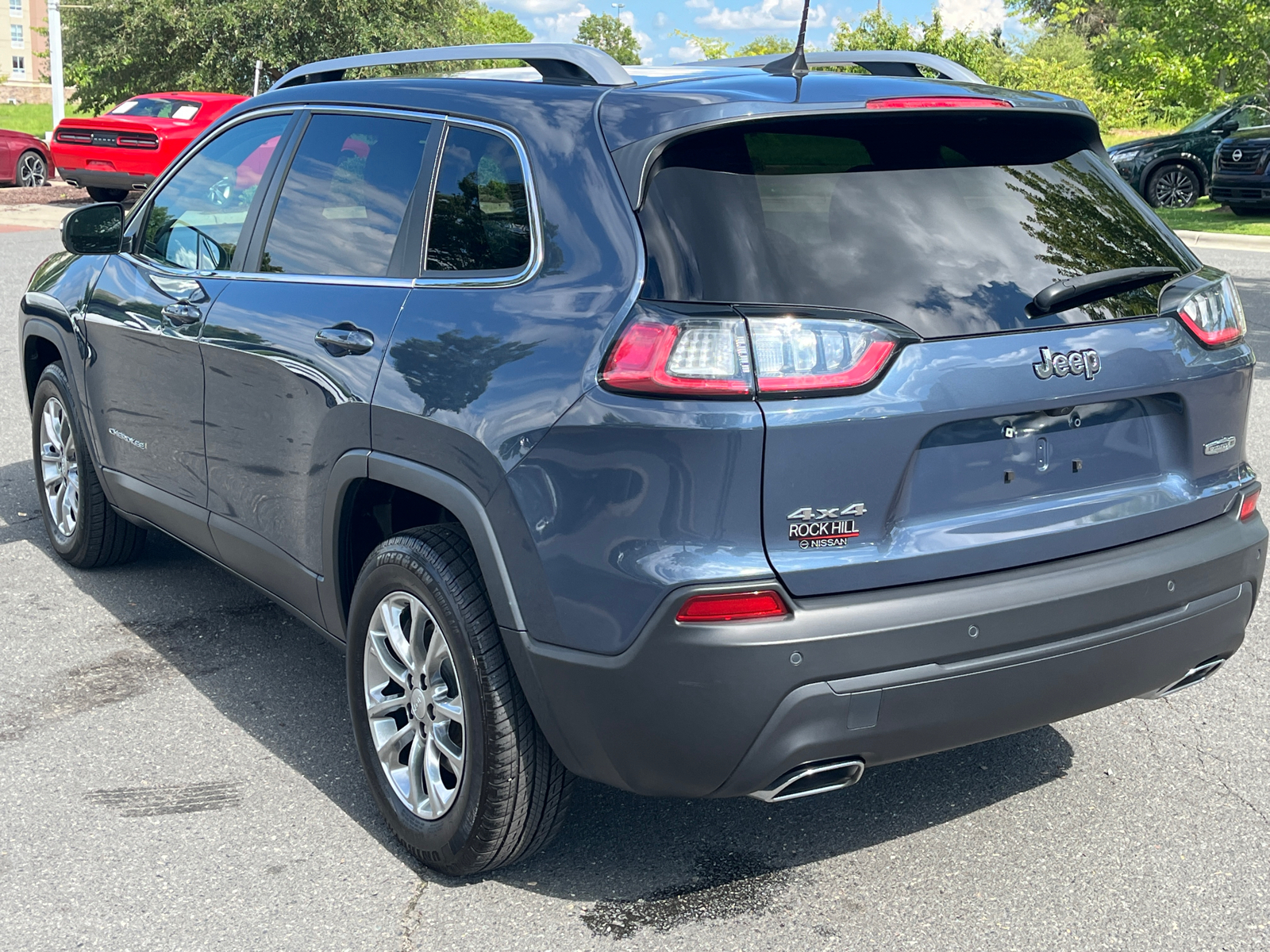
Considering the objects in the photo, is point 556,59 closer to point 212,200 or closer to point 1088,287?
point 1088,287

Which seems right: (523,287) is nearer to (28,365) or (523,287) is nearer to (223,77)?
(28,365)

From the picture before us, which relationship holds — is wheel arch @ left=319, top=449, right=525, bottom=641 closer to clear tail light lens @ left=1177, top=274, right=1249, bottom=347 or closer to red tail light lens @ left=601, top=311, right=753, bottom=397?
red tail light lens @ left=601, top=311, right=753, bottom=397

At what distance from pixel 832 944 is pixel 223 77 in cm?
3492

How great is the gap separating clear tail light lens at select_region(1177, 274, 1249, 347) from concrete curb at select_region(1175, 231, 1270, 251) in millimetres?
15366

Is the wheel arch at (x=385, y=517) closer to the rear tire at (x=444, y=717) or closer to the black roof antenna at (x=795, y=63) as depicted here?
the rear tire at (x=444, y=717)

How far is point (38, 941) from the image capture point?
114 inches

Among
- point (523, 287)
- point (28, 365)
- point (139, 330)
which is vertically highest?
point (523, 287)

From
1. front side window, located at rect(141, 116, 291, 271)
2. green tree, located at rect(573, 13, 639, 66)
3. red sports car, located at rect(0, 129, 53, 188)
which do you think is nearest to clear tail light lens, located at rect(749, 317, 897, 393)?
front side window, located at rect(141, 116, 291, 271)

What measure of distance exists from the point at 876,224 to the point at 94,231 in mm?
3116

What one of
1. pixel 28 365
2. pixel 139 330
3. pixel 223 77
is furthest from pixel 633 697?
pixel 223 77

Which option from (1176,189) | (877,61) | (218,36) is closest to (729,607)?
(877,61)

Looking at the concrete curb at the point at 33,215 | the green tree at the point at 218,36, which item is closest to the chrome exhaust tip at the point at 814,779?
the concrete curb at the point at 33,215

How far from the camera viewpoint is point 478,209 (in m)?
3.19

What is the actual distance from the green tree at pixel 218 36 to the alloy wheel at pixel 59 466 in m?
29.5
